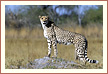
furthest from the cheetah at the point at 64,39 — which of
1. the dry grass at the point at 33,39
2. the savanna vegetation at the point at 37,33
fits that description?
the dry grass at the point at 33,39

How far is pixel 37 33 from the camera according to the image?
53.6 ft

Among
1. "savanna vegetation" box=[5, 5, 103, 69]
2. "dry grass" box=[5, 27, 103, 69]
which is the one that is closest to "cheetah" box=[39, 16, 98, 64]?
"savanna vegetation" box=[5, 5, 103, 69]

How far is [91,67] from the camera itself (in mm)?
8430

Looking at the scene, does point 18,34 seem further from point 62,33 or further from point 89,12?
point 89,12

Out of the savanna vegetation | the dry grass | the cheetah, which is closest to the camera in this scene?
the cheetah

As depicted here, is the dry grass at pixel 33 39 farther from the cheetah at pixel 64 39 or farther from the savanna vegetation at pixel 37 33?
the cheetah at pixel 64 39

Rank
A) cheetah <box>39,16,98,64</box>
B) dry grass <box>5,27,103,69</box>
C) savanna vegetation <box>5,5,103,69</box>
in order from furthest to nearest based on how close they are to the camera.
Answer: dry grass <box>5,27,103,69</box>
savanna vegetation <box>5,5,103,69</box>
cheetah <box>39,16,98,64</box>

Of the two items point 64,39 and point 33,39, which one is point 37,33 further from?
point 64,39

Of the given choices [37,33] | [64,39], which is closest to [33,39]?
[37,33]

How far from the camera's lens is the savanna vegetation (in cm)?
1046

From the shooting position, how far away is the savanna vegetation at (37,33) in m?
10.5

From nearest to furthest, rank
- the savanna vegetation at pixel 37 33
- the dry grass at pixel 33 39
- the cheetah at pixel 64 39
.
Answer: the cheetah at pixel 64 39, the savanna vegetation at pixel 37 33, the dry grass at pixel 33 39

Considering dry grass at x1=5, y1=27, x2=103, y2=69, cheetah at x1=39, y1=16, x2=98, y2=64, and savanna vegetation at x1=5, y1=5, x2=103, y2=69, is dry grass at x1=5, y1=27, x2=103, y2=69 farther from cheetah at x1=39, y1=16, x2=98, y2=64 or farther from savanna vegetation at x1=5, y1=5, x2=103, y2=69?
cheetah at x1=39, y1=16, x2=98, y2=64

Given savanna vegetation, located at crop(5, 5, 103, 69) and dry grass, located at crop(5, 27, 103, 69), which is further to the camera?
dry grass, located at crop(5, 27, 103, 69)
